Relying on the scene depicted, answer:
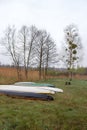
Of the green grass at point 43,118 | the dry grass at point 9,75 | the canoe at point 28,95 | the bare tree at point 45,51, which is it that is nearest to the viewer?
the green grass at point 43,118

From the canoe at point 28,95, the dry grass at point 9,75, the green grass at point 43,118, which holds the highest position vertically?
the dry grass at point 9,75

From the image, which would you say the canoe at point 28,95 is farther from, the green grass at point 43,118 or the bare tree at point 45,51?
the bare tree at point 45,51

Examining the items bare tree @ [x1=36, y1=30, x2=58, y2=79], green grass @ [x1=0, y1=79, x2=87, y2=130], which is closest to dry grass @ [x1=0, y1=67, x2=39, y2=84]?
bare tree @ [x1=36, y1=30, x2=58, y2=79]

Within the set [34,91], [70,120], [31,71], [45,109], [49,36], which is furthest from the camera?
[49,36]

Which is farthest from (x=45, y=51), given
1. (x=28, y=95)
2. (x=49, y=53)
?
(x=28, y=95)

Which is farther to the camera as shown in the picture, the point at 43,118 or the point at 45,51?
the point at 45,51

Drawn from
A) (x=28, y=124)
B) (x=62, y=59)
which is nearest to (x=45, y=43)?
(x=62, y=59)

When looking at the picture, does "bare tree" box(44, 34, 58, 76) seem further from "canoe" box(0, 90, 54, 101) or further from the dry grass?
"canoe" box(0, 90, 54, 101)

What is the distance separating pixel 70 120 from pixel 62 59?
1032 inches

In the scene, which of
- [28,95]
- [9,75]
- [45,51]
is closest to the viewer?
[28,95]

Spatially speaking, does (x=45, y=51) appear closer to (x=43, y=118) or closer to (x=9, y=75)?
(x=9, y=75)

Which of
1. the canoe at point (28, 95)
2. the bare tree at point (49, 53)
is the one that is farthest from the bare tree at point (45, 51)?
the canoe at point (28, 95)

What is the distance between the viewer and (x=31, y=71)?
85.9 feet

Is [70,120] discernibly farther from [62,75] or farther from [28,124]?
[62,75]
